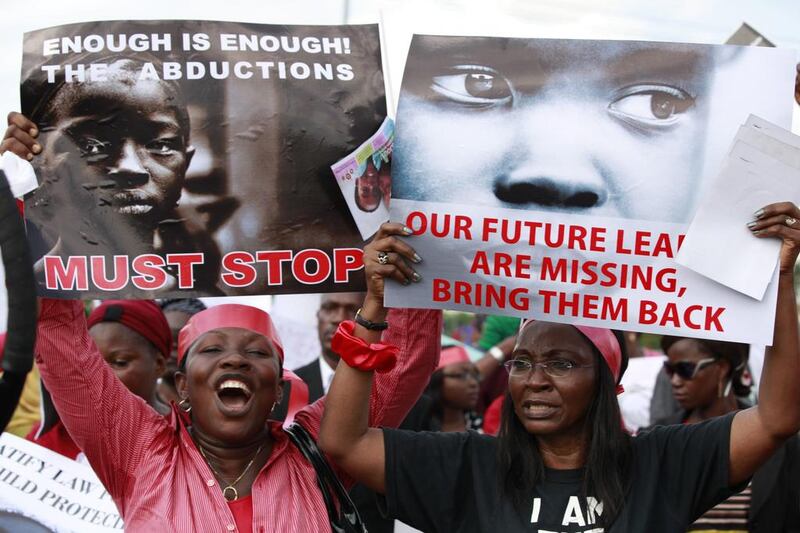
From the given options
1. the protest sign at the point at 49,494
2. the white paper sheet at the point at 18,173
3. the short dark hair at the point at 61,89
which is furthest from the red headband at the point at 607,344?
the protest sign at the point at 49,494

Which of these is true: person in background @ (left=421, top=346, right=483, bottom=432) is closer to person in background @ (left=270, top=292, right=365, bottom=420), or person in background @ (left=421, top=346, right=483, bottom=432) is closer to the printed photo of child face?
person in background @ (left=270, top=292, right=365, bottom=420)

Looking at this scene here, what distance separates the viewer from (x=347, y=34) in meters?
3.73

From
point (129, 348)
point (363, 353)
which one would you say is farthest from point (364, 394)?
point (129, 348)

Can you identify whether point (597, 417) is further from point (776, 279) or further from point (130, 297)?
point (130, 297)

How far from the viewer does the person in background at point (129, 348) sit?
4.58 metres

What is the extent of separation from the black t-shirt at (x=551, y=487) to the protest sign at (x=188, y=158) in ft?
1.99

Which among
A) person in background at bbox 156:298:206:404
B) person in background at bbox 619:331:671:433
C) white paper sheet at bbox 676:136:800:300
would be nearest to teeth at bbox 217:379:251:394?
white paper sheet at bbox 676:136:800:300

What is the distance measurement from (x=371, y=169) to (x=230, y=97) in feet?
1.56

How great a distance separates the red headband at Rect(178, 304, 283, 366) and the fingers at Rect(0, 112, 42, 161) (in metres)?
0.69

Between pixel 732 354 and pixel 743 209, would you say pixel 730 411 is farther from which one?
pixel 743 209

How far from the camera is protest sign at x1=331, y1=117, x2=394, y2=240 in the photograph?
12.1 ft

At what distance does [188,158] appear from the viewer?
362cm

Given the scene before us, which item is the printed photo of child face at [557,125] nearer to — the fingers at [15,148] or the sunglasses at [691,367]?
the fingers at [15,148]

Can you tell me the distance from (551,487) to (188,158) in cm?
143
